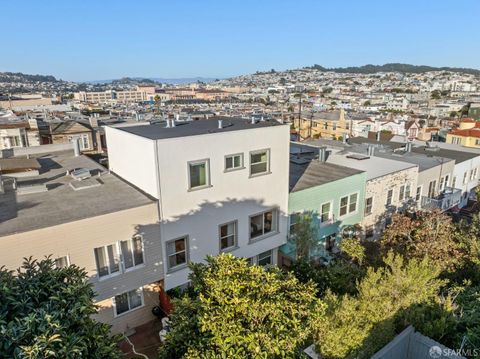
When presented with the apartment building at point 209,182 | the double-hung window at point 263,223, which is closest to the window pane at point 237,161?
the apartment building at point 209,182

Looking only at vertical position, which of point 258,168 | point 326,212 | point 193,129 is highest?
point 193,129

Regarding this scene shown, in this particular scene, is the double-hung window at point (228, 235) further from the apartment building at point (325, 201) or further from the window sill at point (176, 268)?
the apartment building at point (325, 201)

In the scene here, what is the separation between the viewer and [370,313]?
33.7ft

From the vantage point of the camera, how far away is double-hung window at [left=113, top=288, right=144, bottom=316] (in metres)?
14.5

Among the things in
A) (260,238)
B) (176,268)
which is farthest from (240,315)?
(260,238)

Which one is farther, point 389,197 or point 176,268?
point 389,197

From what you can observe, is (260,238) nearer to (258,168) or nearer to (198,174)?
(258,168)

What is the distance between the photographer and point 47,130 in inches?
1305

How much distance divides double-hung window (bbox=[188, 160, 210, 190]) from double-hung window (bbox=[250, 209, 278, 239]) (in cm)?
373

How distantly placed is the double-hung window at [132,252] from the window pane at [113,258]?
276 mm

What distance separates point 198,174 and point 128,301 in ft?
22.0

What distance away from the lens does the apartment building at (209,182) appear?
13973 millimetres

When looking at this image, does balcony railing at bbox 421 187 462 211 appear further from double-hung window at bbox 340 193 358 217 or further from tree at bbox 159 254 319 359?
tree at bbox 159 254 319 359

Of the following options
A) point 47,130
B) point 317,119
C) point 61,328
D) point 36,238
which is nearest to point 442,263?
point 61,328
